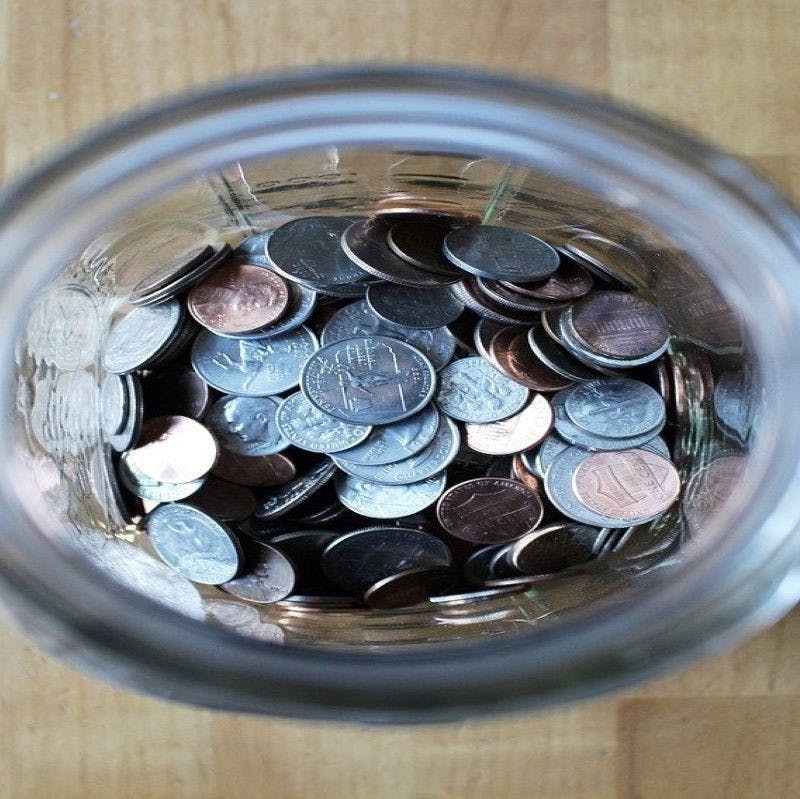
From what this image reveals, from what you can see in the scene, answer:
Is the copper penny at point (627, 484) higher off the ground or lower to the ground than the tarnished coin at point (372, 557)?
A: higher

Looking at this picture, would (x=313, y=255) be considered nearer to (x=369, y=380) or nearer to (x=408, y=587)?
(x=369, y=380)

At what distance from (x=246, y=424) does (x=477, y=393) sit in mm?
120

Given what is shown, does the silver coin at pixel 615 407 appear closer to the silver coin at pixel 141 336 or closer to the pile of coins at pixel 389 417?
the pile of coins at pixel 389 417

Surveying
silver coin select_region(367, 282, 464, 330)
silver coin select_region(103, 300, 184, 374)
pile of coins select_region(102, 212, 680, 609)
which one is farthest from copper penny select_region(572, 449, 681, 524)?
silver coin select_region(103, 300, 184, 374)

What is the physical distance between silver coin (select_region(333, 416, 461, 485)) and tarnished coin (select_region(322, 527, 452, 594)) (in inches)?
1.0

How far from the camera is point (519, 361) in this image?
485 millimetres

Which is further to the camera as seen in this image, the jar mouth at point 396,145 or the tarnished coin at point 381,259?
the tarnished coin at point 381,259

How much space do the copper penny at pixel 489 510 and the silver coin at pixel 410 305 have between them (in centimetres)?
8

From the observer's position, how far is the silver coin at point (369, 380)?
48 centimetres

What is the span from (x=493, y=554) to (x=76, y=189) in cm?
27

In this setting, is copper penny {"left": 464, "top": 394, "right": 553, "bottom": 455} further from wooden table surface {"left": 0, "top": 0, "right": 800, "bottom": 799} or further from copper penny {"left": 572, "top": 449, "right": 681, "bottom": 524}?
wooden table surface {"left": 0, "top": 0, "right": 800, "bottom": 799}

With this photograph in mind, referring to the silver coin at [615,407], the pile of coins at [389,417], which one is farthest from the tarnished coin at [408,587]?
the silver coin at [615,407]

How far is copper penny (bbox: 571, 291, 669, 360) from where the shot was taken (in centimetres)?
48

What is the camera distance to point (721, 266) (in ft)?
1.23
